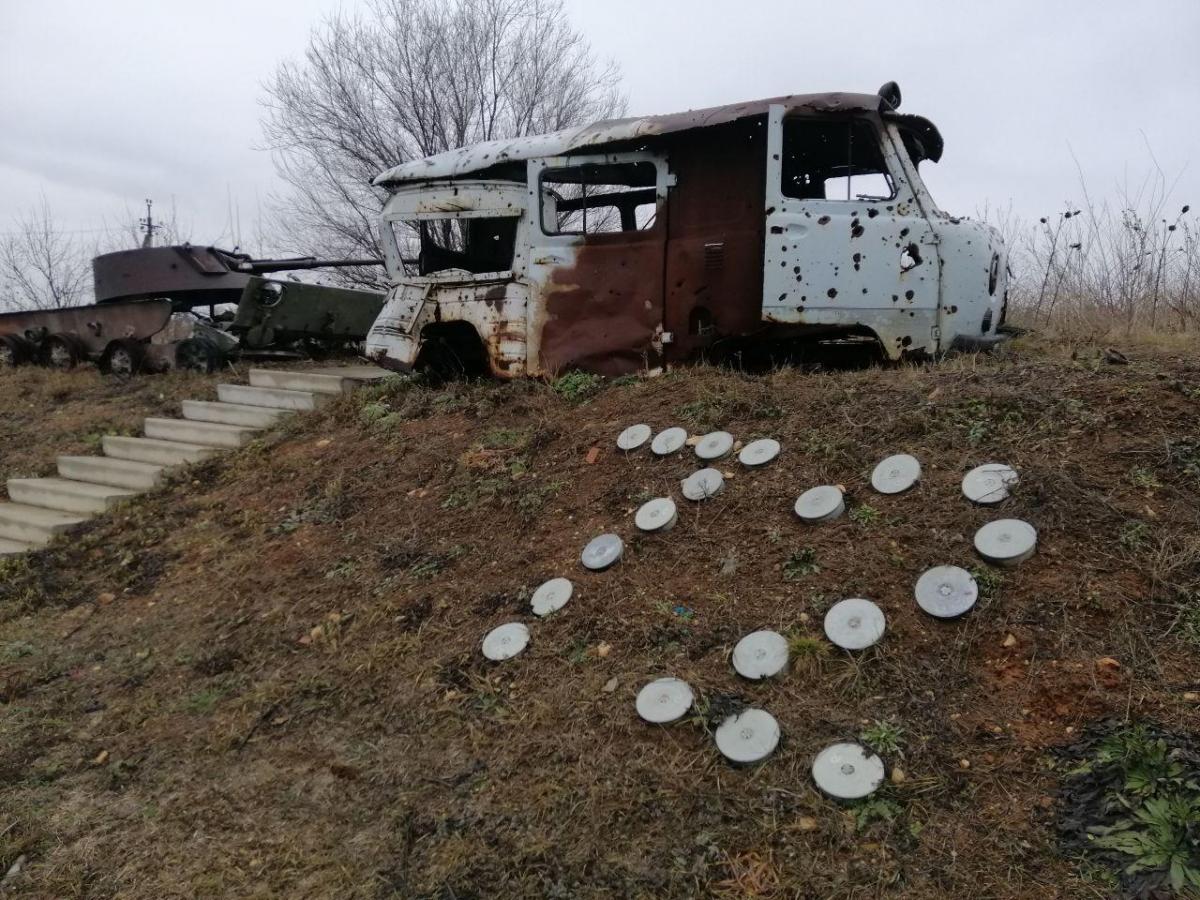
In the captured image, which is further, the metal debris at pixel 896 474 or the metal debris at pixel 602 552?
the metal debris at pixel 602 552

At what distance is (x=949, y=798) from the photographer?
9.17ft

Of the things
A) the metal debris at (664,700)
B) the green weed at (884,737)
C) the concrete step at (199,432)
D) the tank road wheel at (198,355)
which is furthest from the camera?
the tank road wheel at (198,355)

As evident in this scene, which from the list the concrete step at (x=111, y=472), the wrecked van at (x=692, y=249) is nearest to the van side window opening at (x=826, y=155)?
the wrecked van at (x=692, y=249)

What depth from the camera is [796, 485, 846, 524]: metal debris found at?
4.10 meters

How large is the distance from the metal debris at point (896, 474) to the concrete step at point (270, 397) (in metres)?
5.90

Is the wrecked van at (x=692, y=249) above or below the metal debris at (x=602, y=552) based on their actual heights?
above

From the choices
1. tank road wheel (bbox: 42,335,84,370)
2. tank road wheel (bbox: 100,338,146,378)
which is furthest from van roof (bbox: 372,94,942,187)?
tank road wheel (bbox: 42,335,84,370)

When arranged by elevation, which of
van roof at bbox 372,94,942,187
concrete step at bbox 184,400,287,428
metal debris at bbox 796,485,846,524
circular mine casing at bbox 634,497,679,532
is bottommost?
circular mine casing at bbox 634,497,679,532

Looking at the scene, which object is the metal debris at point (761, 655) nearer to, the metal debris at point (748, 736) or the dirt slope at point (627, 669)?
the dirt slope at point (627, 669)

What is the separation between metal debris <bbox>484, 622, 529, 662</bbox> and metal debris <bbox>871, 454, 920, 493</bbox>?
189cm

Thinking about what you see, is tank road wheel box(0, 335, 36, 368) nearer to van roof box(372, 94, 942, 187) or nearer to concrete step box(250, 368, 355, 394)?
concrete step box(250, 368, 355, 394)

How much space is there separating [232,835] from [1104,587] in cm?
356

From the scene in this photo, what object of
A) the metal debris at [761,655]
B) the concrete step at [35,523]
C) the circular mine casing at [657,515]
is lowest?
the concrete step at [35,523]

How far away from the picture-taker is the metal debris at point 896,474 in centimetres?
415
